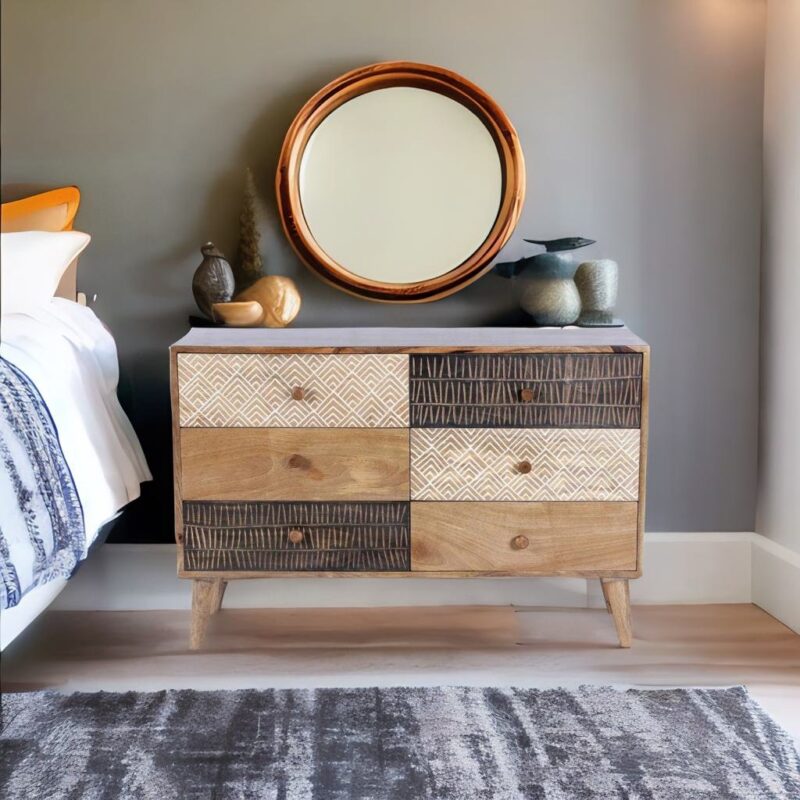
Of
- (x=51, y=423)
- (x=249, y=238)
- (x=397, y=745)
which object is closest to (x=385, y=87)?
(x=249, y=238)

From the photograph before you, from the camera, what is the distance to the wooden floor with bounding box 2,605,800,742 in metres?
1.73

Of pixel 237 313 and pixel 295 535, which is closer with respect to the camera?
pixel 295 535

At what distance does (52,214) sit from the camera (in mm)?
1987

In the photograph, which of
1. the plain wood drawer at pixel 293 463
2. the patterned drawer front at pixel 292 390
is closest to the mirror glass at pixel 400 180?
the patterned drawer front at pixel 292 390

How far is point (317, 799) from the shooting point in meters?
1.28

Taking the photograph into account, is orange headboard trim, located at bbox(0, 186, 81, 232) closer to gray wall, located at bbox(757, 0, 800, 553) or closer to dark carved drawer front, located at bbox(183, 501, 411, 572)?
dark carved drawer front, located at bbox(183, 501, 411, 572)

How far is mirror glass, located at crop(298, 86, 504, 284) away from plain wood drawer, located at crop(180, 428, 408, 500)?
1.76 ft

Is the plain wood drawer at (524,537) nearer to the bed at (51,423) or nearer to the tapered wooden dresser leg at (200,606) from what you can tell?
the tapered wooden dresser leg at (200,606)

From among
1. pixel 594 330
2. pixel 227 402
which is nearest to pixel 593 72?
pixel 594 330

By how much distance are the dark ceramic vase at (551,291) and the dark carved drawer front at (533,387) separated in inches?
9.4

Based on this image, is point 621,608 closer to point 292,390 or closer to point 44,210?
point 292,390

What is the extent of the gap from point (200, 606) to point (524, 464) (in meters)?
0.81

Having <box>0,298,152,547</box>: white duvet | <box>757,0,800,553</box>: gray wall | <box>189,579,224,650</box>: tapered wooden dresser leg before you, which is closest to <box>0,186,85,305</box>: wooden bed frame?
<box>0,298,152,547</box>: white duvet

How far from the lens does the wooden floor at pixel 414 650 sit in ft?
5.68
